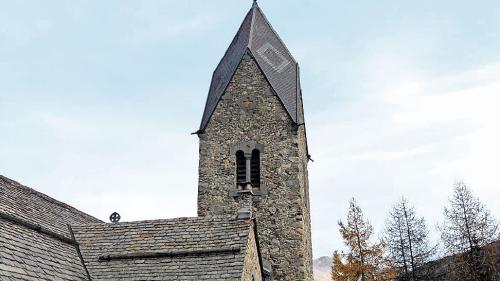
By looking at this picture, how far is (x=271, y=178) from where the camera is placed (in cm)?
1875

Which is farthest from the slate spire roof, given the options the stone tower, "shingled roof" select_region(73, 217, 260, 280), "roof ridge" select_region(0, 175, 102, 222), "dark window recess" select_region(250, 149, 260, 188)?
"shingled roof" select_region(73, 217, 260, 280)

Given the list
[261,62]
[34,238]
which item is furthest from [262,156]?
[34,238]

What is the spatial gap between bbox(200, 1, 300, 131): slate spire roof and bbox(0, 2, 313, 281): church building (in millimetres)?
52

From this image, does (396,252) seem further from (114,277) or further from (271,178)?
(114,277)

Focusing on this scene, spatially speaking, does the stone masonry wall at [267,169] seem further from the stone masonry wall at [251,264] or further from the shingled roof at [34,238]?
the shingled roof at [34,238]

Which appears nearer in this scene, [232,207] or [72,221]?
[72,221]

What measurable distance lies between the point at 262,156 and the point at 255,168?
1.57ft

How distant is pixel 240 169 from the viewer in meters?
19.1

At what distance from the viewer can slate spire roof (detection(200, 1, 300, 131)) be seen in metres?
20.1

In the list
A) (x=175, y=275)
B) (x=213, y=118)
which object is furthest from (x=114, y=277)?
(x=213, y=118)

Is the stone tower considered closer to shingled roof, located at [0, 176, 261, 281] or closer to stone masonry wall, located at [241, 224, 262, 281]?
stone masonry wall, located at [241, 224, 262, 281]

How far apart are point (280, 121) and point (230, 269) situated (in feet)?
29.0

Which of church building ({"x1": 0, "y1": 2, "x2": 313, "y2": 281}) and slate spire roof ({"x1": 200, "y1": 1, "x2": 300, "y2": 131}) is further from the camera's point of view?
slate spire roof ({"x1": 200, "y1": 1, "x2": 300, "y2": 131})

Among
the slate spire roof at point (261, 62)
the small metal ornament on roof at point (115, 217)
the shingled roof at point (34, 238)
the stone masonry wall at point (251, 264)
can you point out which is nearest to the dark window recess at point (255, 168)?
the slate spire roof at point (261, 62)
